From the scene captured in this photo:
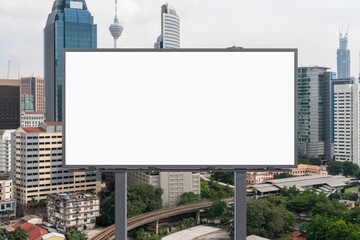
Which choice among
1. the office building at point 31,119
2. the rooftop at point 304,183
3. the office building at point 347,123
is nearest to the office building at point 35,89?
the office building at point 31,119

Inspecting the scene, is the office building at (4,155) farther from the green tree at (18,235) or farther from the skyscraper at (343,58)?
the skyscraper at (343,58)

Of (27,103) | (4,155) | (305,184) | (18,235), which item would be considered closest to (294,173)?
(305,184)

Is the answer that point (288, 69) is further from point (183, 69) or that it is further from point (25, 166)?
point (25, 166)

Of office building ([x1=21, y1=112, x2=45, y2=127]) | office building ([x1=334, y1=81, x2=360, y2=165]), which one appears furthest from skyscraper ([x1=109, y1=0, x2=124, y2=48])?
office building ([x1=334, y1=81, x2=360, y2=165])

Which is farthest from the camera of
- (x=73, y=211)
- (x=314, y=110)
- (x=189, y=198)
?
(x=314, y=110)

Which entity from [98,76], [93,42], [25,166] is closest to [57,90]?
[93,42]

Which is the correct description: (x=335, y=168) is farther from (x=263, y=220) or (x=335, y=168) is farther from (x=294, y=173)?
(x=263, y=220)
